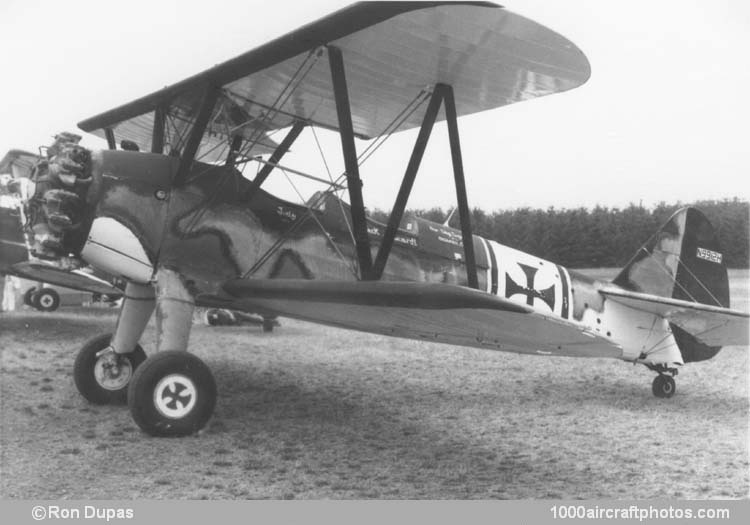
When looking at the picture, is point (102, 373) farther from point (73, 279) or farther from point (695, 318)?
point (695, 318)

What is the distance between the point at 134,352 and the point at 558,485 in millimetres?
3405

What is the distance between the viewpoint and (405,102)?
17.0 feet

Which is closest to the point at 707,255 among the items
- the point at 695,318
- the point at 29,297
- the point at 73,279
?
the point at 695,318

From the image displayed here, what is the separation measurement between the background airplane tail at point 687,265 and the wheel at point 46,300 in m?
8.89

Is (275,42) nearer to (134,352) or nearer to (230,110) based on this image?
(230,110)

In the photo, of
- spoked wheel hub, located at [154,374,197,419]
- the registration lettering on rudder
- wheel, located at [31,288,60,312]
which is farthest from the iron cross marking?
wheel, located at [31,288,60,312]

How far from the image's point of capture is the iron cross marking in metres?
5.84

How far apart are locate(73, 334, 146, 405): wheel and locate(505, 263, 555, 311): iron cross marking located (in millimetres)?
3130

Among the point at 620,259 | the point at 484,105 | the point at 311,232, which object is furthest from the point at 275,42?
the point at 620,259

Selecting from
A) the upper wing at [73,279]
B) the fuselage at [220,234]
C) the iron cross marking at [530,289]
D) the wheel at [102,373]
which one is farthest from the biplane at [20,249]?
the iron cross marking at [530,289]

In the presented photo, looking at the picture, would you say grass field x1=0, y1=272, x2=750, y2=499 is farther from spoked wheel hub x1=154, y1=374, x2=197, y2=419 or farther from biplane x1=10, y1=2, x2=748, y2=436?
biplane x1=10, y1=2, x2=748, y2=436

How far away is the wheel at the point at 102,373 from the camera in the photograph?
5.11 metres

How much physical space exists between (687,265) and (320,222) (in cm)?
383

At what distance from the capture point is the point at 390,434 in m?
4.53
